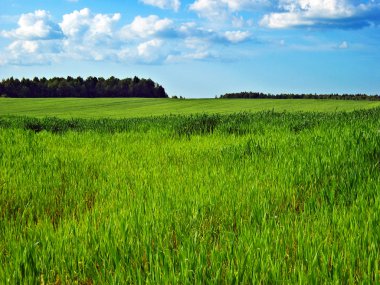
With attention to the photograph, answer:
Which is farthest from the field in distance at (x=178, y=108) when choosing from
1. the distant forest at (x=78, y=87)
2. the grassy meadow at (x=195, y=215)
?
the distant forest at (x=78, y=87)

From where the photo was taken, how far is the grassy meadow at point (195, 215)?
3.25 metres

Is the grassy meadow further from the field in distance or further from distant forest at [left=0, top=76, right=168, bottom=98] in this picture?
distant forest at [left=0, top=76, right=168, bottom=98]

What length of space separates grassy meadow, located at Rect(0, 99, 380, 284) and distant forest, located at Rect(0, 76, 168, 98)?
11025cm

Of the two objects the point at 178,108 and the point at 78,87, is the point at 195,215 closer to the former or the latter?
the point at 178,108

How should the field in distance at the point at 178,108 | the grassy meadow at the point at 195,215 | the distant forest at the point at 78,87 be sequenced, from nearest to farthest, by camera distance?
the grassy meadow at the point at 195,215 < the field in distance at the point at 178,108 < the distant forest at the point at 78,87

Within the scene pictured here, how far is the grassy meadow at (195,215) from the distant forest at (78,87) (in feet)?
362

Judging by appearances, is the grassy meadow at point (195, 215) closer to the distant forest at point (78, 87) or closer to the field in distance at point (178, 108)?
the field in distance at point (178, 108)

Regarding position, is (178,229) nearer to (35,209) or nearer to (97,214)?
(97,214)

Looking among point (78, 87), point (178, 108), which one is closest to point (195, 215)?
point (178, 108)

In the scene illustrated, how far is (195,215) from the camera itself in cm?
447

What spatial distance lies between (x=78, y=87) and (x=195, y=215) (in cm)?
11714

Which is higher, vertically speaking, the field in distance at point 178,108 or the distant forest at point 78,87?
the distant forest at point 78,87

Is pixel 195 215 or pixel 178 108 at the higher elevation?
pixel 178 108

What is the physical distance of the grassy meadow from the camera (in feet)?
10.7
